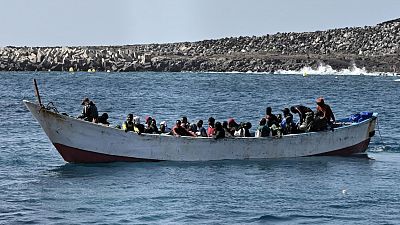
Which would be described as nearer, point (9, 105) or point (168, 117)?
point (168, 117)

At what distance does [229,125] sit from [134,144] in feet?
10.8

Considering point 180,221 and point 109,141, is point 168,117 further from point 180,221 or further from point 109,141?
point 180,221

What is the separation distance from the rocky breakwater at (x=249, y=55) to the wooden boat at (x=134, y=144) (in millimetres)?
110206

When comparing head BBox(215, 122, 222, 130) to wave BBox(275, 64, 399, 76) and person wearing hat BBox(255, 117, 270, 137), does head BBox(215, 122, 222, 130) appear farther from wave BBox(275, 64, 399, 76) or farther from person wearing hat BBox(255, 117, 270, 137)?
wave BBox(275, 64, 399, 76)

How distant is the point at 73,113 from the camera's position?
2142 inches

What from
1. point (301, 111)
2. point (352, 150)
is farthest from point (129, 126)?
point (352, 150)

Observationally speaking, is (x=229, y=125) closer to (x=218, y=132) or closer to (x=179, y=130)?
(x=218, y=132)

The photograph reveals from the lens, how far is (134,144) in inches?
1167

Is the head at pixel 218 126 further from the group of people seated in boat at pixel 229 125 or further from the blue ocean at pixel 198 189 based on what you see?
the blue ocean at pixel 198 189

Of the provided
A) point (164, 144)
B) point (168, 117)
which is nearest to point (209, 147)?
point (164, 144)

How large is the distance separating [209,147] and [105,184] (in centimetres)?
475

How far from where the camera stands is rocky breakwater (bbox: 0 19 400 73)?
474ft

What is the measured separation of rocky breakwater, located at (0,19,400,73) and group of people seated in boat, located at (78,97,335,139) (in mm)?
109315

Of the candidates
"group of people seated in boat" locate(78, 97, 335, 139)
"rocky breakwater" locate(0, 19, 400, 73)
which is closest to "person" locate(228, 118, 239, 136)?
"group of people seated in boat" locate(78, 97, 335, 139)
